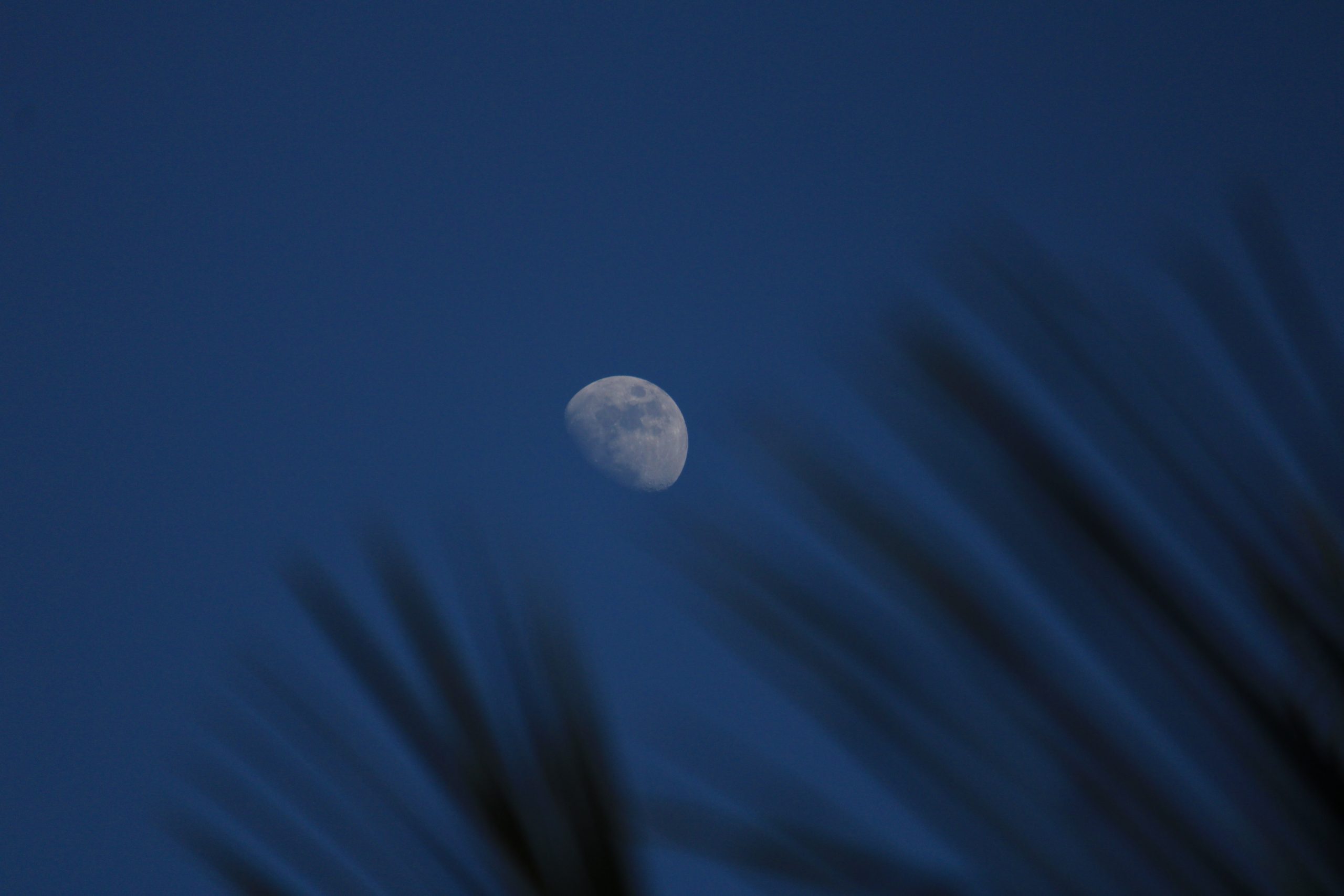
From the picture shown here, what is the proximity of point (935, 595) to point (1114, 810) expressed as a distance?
10 cm

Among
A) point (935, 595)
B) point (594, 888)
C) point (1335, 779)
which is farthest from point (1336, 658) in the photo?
point (594, 888)

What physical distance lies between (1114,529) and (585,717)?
0.91 ft

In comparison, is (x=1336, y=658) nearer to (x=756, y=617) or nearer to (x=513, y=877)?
(x=756, y=617)

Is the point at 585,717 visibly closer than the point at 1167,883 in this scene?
No

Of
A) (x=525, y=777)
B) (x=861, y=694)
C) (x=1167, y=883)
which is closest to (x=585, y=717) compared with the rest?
(x=525, y=777)

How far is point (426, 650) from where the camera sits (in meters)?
0.49

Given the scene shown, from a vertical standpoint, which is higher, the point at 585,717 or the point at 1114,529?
the point at 1114,529

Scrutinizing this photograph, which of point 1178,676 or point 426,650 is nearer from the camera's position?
point 1178,676

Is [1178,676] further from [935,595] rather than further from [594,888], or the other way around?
[594,888]

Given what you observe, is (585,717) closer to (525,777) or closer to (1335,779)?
(525,777)

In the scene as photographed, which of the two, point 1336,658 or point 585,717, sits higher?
point 1336,658

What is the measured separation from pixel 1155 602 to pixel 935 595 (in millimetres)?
84

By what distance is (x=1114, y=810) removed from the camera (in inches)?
13.6

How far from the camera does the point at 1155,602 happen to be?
0.36 meters
